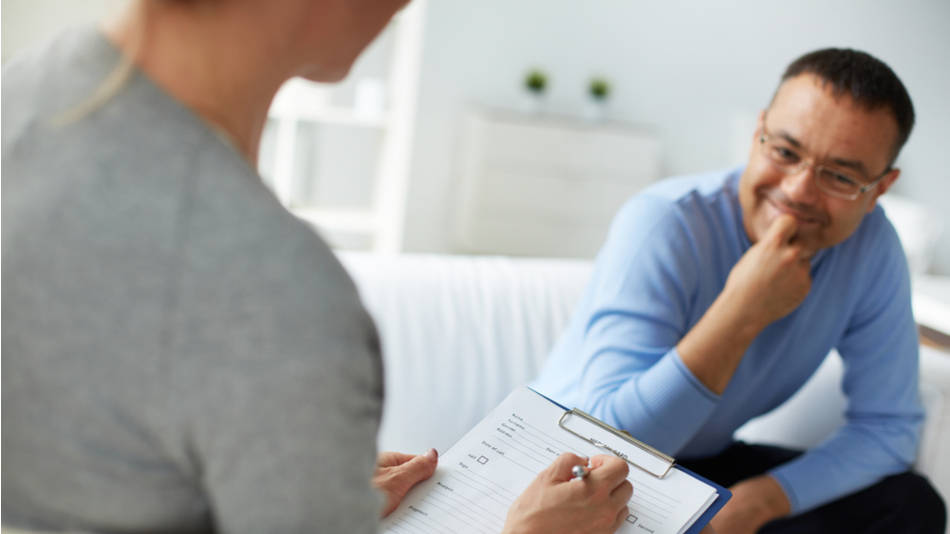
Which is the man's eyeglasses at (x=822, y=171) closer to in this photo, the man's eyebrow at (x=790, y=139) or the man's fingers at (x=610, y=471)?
the man's eyebrow at (x=790, y=139)

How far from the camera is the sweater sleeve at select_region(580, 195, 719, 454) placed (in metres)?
1.27

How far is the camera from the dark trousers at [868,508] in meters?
1.57

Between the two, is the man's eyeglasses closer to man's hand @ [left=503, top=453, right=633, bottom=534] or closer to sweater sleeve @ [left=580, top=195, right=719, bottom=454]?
sweater sleeve @ [left=580, top=195, right=719, bottom=454]

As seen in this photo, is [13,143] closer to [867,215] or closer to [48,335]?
[48,335]

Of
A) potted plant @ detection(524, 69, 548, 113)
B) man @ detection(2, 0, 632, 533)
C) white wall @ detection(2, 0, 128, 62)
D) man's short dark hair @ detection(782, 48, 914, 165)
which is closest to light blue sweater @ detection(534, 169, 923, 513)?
man's short dark hair @ detection(782, 48, 914, 165)

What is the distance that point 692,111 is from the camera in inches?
183

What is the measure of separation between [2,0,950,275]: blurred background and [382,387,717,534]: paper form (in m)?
3.03

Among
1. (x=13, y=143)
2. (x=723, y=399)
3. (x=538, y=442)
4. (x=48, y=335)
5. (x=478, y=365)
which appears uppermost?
(x=13, y=143)

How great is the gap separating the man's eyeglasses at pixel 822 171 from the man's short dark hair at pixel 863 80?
0.28 ft

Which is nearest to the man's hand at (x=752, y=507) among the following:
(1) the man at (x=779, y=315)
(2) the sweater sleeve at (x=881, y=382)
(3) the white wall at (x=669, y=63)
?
(1) the man at (x=779, y=315)

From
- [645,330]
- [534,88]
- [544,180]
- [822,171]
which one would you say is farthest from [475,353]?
[534,88]

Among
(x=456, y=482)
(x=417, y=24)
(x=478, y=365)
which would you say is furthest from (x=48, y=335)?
(x=417, y=24)

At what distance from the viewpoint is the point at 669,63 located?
454 centimetres

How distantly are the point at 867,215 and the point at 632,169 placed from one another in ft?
9.03
